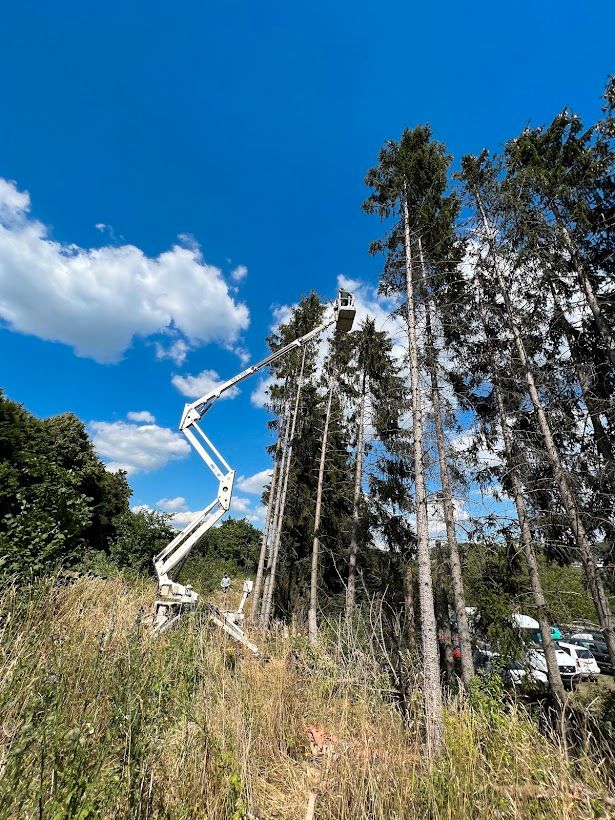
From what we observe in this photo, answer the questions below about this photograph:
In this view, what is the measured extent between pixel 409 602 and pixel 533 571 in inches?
228

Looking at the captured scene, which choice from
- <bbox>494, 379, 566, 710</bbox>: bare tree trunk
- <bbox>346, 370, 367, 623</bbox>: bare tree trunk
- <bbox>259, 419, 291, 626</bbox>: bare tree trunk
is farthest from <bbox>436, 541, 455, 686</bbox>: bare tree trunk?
<bbox>259, 419, 291, 626</bbox>: bare tree trunk

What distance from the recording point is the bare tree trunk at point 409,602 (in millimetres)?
12459

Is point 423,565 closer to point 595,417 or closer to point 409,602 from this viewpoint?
point 595,417

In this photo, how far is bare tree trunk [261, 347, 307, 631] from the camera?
588 inches

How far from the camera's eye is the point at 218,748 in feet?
9.53

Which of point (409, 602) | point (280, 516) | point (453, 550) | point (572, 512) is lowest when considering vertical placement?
point (409, 602)

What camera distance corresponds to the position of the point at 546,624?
848 cm

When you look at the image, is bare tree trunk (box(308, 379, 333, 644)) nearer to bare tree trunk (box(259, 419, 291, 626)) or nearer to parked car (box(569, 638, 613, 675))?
bare tree trunk (box(259, 419, 291, 626))

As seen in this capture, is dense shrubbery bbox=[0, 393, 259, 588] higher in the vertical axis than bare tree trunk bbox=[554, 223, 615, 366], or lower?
lower

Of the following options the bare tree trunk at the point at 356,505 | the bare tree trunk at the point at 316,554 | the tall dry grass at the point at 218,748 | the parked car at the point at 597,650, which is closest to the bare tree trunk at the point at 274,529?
the bare tree trunk at the point at 316,554

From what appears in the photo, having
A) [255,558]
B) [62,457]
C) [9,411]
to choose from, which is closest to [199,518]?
[9,411]

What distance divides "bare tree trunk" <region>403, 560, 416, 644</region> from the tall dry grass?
29.0ft

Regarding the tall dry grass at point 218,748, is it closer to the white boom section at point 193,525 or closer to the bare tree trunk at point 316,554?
the white boom section at point 193,525

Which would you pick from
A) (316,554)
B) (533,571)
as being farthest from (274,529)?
(533,571)
